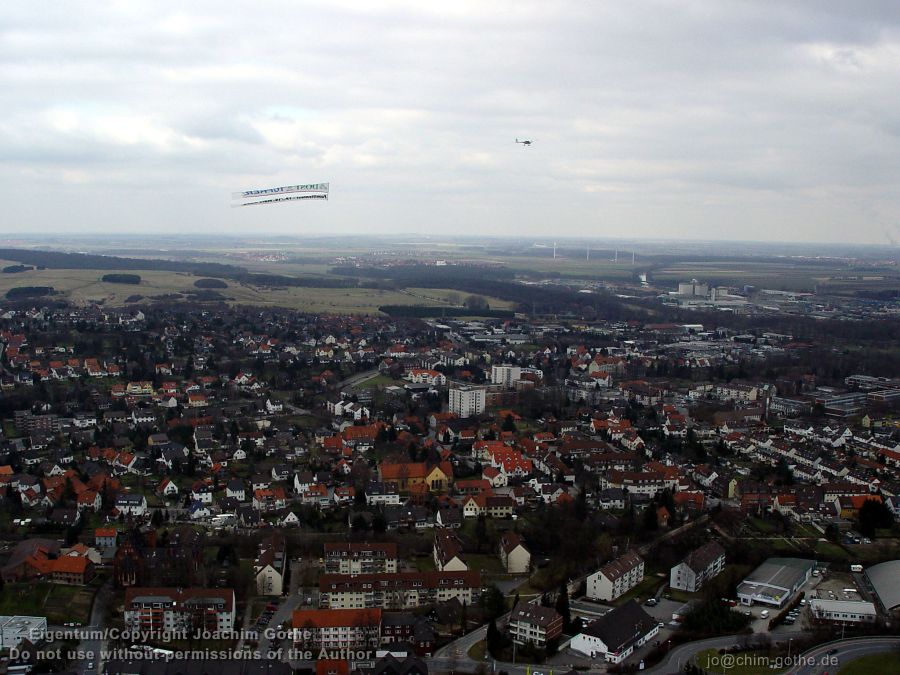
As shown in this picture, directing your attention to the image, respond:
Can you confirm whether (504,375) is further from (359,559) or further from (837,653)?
(837,653)

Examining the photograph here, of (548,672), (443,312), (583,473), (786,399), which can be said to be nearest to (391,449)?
(583,473)

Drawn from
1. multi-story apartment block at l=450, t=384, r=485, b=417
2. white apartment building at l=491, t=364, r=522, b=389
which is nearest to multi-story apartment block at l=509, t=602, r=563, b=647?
multi-story apartment block at l=450, t=384, r=485, b=417

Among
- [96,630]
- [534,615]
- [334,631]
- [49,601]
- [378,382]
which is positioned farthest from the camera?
[378,382]

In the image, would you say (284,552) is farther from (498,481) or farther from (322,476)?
(498,481)

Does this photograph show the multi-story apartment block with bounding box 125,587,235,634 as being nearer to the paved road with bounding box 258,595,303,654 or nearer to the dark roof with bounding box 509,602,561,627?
the paved road with bounding box 258,595,303,654

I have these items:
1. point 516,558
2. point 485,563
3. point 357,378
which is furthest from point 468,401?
point 516,558
